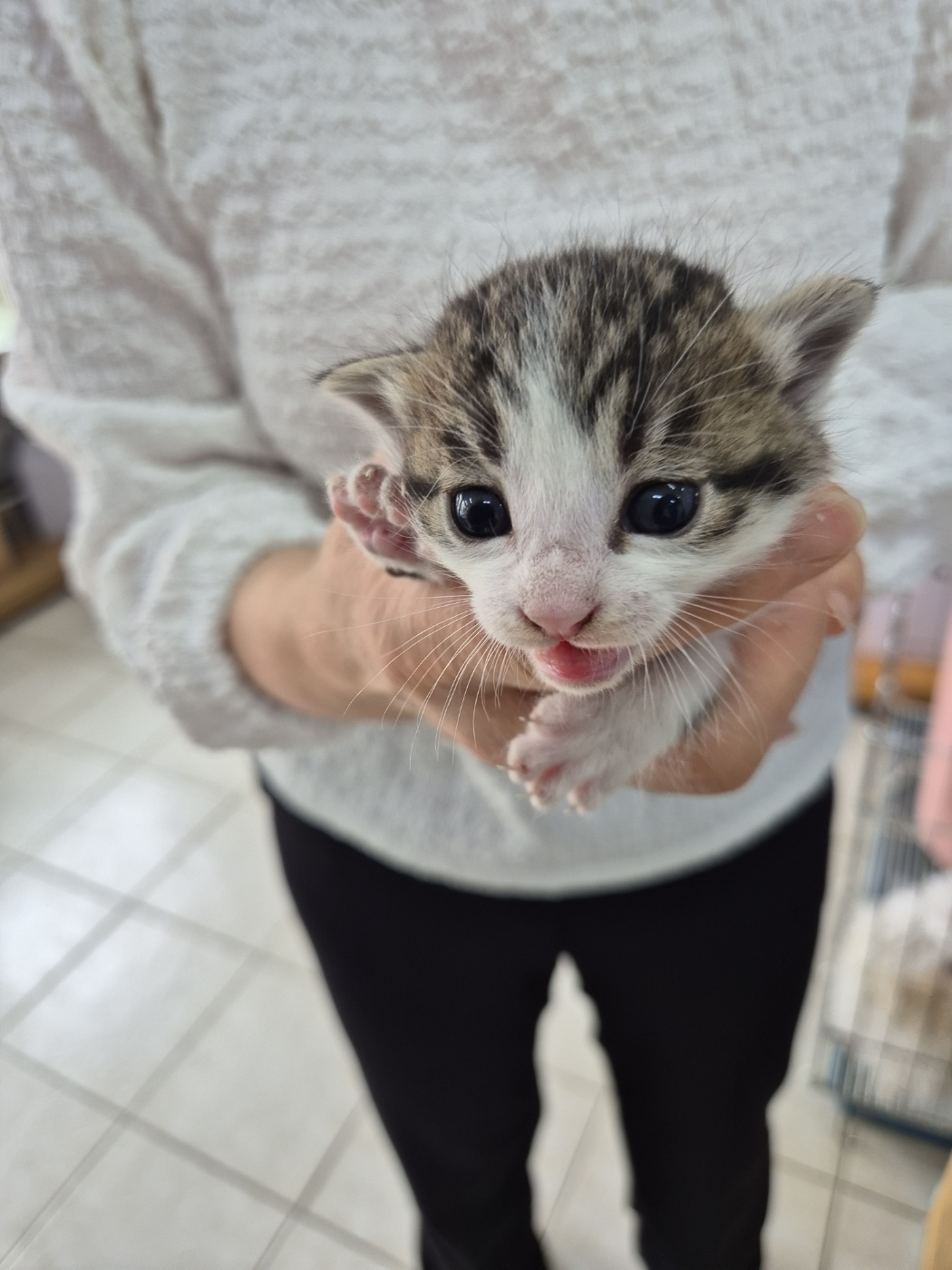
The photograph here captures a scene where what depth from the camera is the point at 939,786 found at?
1.82 metres

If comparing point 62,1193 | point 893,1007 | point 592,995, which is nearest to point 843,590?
point 592,995

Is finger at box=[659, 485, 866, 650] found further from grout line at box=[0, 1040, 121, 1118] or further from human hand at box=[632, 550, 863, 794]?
grout line at box=[0, 1040, 121, 1118]

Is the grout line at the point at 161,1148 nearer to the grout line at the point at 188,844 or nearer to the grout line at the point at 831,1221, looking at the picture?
the grout line at the point at 188,844

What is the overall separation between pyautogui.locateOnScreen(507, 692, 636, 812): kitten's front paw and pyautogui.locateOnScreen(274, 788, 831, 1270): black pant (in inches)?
10.7

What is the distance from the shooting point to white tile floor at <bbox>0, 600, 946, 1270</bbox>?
157 centimetres

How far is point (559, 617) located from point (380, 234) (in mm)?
350

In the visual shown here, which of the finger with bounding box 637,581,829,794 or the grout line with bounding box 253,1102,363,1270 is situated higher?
the finger with bounding box 637,581,829,794

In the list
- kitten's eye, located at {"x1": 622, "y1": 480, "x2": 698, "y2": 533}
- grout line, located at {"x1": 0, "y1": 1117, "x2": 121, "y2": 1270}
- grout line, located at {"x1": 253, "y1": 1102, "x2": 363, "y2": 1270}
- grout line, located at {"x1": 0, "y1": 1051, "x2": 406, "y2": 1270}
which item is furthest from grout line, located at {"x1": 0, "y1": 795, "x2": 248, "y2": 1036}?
kitten's eye, located at {"x1": 622, "y1": 480, "x2": 698, "y2": 533}

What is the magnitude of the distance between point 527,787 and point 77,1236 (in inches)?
65.8

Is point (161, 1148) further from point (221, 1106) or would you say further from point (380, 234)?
point (380, 234)

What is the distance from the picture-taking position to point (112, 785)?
104 inches

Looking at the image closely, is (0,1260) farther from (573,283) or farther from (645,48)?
(645,48)

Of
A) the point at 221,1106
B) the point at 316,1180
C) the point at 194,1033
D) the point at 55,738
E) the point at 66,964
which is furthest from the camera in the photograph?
the point at 55,738

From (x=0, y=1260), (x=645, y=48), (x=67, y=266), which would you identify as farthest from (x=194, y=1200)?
(x=645, y=48)
